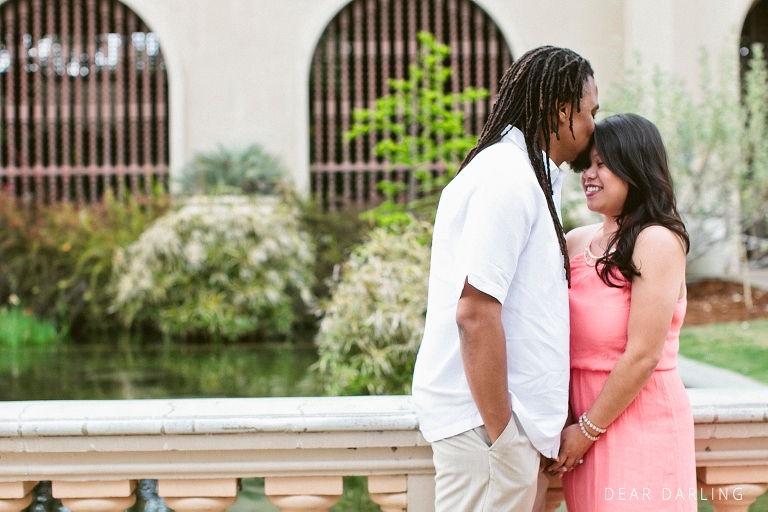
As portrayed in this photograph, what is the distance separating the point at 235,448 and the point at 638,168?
120 cm

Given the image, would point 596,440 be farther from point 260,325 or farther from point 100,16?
point 100,16

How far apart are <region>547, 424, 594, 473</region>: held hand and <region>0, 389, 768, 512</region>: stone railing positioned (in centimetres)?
32

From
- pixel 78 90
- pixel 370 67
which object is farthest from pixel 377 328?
pixel 78 90

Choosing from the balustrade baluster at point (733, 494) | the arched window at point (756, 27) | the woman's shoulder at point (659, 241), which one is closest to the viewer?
the woman's shoulder at point (659, 241)

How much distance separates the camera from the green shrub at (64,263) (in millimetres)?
8031

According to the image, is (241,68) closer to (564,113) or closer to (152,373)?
(152,373)

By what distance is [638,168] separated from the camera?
1847mm

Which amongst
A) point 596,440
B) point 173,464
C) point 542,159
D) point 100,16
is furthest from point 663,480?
point 100,16

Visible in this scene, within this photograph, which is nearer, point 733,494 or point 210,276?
point 733,494

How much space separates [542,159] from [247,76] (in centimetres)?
947

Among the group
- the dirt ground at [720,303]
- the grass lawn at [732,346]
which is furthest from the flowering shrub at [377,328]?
the dirt ground at [720,303]

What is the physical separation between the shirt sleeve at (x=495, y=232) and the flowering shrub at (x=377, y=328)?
9.05 feet

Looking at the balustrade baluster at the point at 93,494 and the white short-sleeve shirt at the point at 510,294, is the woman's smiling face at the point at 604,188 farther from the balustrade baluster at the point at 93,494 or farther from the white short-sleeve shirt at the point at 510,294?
the balustrade baluster at the point at 93,494

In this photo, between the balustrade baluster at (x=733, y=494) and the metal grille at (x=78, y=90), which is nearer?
the balustrade baluster at (x=733, y=494)
